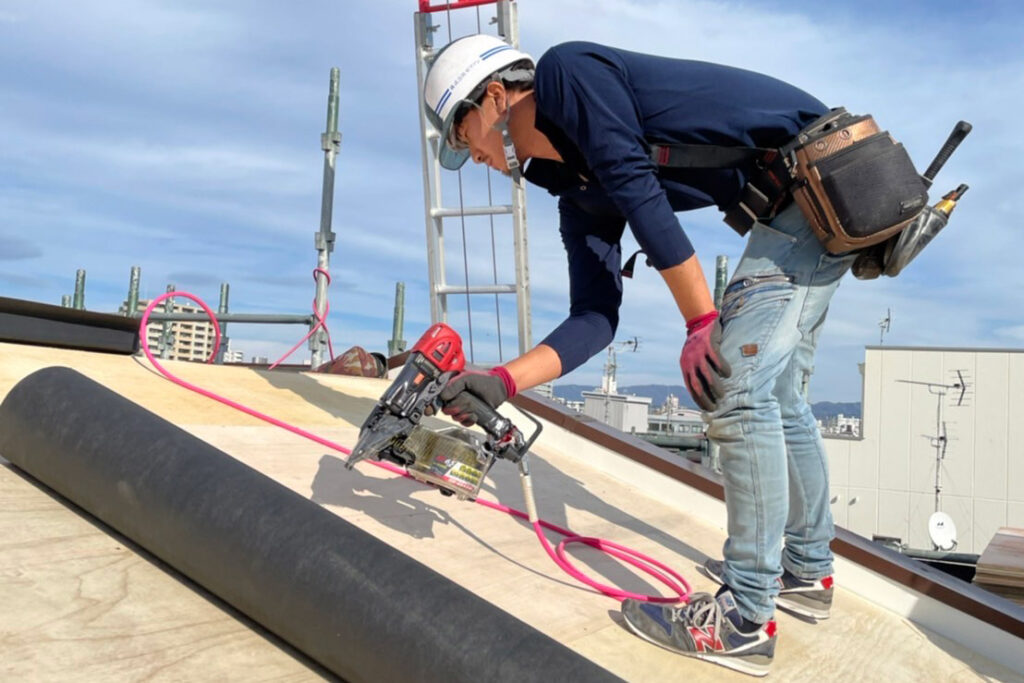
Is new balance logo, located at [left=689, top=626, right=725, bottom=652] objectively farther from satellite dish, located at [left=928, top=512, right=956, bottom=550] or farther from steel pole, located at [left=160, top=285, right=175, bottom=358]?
satellite dish, located at [left=928, top=512, right=956, bottom=550]

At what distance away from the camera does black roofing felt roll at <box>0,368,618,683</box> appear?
44.8 inches

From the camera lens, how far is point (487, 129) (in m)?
2.08

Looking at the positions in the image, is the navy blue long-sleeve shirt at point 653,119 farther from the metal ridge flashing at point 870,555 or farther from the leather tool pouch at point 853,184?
the metal ridge flashing at point 870,555

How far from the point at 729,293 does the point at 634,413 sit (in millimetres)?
30757

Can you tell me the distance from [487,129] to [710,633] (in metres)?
1.31

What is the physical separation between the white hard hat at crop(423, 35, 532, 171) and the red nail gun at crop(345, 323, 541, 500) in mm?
562

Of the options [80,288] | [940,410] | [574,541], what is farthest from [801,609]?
[940,410]

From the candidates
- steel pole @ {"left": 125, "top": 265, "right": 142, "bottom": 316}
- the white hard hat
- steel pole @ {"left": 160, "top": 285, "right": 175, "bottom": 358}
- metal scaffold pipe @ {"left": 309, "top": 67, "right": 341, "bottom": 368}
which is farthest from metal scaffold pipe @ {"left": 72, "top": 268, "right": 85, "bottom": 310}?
the white hard hat

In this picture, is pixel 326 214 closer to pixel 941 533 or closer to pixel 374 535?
pixel 374 535

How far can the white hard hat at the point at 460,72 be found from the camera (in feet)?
6.67

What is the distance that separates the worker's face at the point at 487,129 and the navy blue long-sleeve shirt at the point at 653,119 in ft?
0.43

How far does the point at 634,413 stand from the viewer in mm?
32125

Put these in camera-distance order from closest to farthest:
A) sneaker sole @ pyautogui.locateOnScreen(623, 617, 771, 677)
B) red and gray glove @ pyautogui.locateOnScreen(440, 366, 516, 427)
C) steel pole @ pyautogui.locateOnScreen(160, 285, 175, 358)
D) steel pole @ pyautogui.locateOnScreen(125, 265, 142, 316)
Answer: sneaker sole @ pyautogui.locateOnScreen(623, 617, 771, 677) < red and gray glove @ pyautogui.locateOnScreen(440, 366, 516, 427) < steel pole @ pyautogui.locateOnScreen(160, 285, 175, 358) < steel pole @ pyautogui.locateOnScreen(125, 265, 142, 316)

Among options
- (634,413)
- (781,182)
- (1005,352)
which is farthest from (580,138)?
(634,413)
